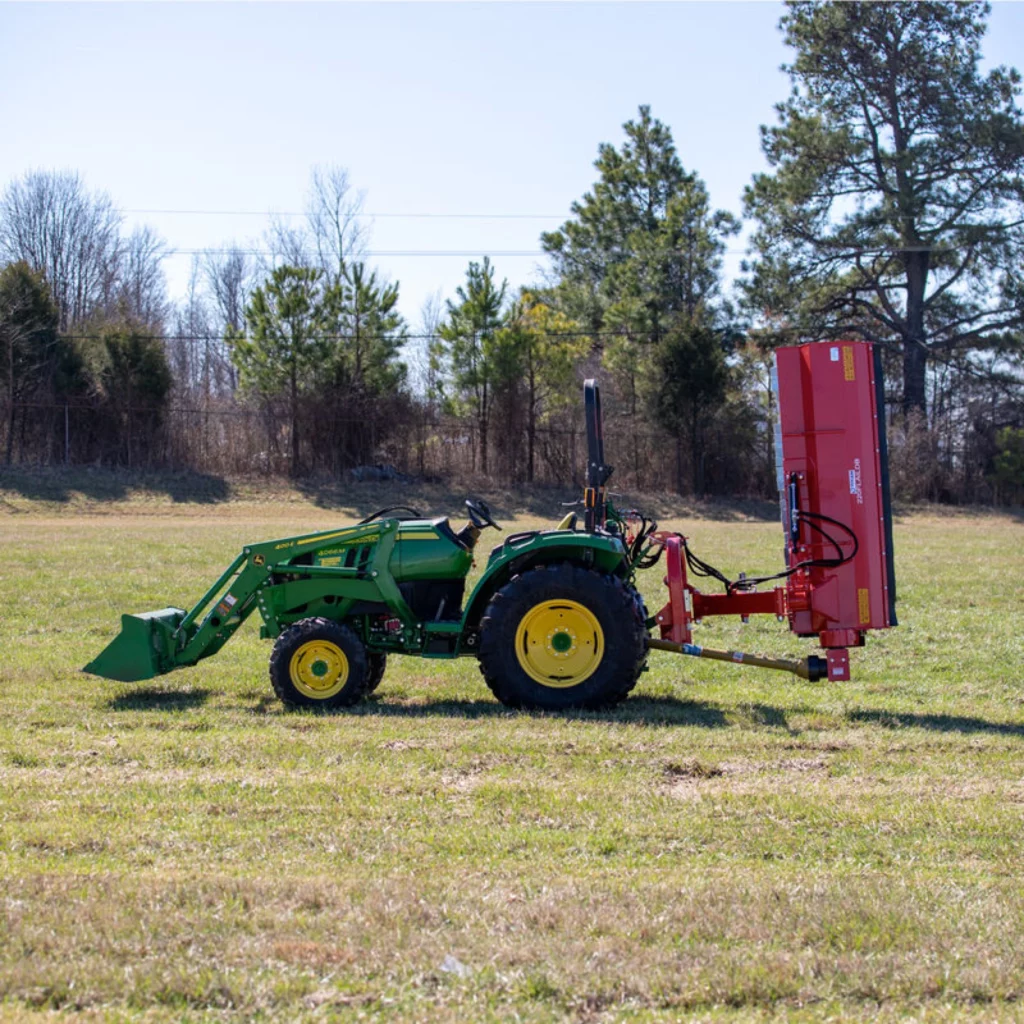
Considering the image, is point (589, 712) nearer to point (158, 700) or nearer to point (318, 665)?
point (318, 665)

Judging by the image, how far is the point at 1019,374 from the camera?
138ft

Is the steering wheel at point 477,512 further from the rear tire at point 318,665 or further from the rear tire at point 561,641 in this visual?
the rear tire at point 318,665

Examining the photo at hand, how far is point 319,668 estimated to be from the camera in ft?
28.5

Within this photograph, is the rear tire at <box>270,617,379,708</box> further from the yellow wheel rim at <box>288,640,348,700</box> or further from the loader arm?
the loader arm

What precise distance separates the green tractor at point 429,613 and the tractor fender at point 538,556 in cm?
1

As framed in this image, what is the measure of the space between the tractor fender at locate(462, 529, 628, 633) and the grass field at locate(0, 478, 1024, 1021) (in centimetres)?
77

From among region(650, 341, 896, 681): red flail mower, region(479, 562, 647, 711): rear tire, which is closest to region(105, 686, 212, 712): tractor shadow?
region(479, 562, 647, 711): rear tire

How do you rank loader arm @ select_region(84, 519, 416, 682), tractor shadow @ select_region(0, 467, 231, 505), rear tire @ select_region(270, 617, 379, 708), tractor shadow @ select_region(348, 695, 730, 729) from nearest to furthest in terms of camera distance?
tractor shadow @ select_region(348, 695, 730, 729) < rear tire @ select_region(270, 617, 379, 708) < loader arm @ select_region(84, 519, 416, 682) < tractor shadow @ select_region(0, 467, 231, 505)

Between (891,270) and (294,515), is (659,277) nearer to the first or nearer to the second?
(891,270)

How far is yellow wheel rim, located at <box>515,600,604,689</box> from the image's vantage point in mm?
8508

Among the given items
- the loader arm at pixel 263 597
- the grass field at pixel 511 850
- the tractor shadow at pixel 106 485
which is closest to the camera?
the grass field at pixel 511 850

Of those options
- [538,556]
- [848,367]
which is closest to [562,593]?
[538,556]

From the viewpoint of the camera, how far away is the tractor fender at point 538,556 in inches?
343

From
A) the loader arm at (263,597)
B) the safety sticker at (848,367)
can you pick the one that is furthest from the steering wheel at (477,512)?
the safety sticker at (848,367)
